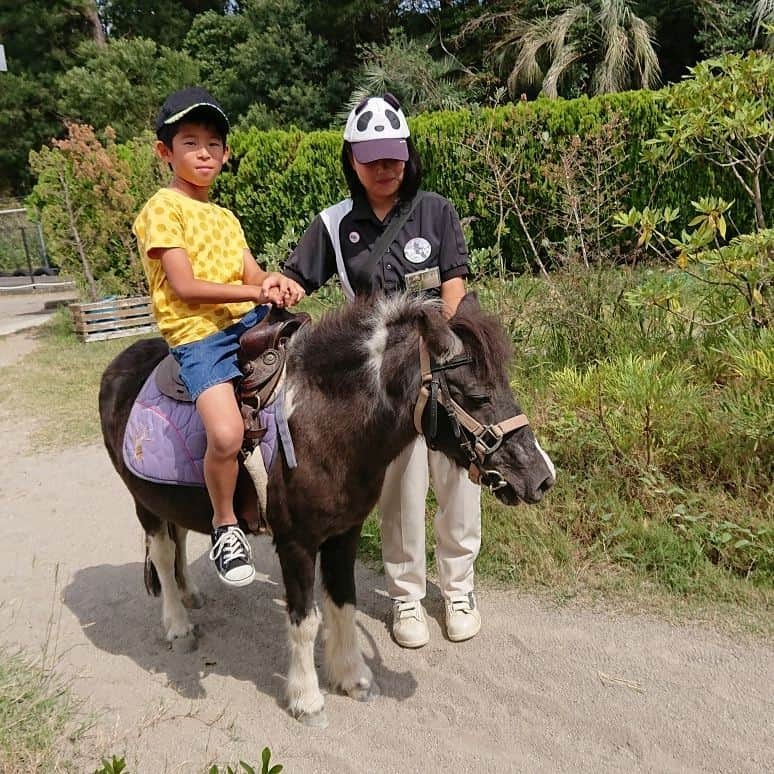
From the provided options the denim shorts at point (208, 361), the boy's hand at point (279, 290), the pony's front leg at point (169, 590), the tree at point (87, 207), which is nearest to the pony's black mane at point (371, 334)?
the boy's hand at point (279, 290)

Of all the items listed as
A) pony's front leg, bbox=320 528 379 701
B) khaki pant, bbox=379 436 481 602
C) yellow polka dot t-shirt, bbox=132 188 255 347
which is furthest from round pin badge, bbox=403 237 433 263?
pony's front leg, bbox=320 528 379 701

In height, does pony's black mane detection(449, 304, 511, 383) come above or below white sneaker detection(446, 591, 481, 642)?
above

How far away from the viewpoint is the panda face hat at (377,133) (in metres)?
2.93

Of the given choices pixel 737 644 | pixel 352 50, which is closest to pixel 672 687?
pixel 737 644

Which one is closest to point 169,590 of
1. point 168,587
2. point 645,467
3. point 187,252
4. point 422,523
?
point 168,587

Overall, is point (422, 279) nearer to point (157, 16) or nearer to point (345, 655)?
point (345, 655)

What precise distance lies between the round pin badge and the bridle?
857 millimetres

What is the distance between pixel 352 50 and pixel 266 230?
10.6m

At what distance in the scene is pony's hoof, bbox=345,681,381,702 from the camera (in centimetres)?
306

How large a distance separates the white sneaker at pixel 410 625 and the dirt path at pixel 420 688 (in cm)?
5

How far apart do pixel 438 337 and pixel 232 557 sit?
1.21 metres

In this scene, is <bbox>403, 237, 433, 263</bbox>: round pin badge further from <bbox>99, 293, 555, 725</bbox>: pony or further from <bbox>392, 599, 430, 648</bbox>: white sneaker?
<bbox>392, 599, 430, 648</bbox>: white sneaker

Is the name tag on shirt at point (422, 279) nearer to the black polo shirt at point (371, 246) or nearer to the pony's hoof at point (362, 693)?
the black polo shirt at point (371, 246)

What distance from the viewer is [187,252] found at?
2727mm
